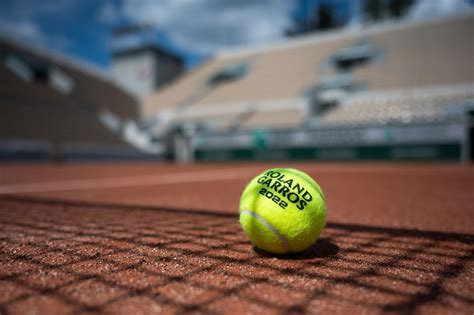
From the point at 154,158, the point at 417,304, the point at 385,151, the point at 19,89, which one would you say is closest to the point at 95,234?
the point at 417,304

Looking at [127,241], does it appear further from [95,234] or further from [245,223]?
[245,223]

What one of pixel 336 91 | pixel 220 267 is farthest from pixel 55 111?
pixel 220 267

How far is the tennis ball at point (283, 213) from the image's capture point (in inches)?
72.1

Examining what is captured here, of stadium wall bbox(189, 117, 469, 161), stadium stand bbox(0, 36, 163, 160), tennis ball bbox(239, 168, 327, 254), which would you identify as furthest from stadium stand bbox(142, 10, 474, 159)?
tennis ball bbox(239, 168, 327, 254)

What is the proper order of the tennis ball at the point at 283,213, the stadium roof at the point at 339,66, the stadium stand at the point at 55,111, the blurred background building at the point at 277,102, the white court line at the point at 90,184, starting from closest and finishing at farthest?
the tennis ball at the point at 283,213 < the white court line at the point at 90,184 < the blurred background building at the point at 277,102 < the stadium stand at the point at 55,111 < the stadium roof at the point at 339,66

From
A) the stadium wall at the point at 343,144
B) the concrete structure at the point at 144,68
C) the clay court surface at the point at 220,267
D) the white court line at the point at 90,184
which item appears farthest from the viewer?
the concrete structure at the point at 144,68

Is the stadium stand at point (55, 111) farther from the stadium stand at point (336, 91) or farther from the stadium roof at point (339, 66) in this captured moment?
the stadium roof at point (339, 66)

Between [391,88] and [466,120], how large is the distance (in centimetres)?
807

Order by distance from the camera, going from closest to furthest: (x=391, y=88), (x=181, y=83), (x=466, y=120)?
1. (x=466, y=120)
2. (x=391, y=88)
3. (x=181, y=83)

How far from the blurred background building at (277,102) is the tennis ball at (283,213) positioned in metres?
12.9

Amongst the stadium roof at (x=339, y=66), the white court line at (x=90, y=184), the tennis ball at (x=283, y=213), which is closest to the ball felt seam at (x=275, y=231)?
the tennis ball at (x=283, y=213)

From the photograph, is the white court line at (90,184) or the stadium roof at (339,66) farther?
the stadium roof at (339,66)

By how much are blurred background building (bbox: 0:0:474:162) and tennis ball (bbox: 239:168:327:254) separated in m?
12.9

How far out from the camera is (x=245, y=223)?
197 centimetres
